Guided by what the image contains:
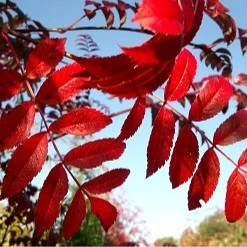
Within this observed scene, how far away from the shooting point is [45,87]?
64cm

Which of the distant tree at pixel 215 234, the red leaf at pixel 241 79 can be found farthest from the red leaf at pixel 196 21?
the distant tree at pixel 215 234

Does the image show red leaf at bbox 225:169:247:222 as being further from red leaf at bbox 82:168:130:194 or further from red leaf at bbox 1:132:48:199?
red leaf at bbox 1:132:48:199

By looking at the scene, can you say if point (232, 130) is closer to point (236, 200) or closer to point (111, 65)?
point (236, 200)

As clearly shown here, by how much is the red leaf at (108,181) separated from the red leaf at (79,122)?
3.1 inches

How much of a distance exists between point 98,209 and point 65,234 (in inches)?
2.4

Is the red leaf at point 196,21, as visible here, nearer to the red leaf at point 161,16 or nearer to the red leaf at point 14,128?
the red leaf at point 161,16

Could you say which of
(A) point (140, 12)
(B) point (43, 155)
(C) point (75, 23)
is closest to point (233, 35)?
(C) point (75, 23)

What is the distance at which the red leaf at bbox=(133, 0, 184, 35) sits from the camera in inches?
15.7

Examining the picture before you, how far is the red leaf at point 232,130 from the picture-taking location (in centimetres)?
68

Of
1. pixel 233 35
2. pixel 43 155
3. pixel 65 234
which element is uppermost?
pixel 233 35

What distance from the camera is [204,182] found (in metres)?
0.65

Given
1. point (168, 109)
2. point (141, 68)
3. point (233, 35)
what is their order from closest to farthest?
1. point (141, 68)
2. point (168, 109)
3. point (233, 35)

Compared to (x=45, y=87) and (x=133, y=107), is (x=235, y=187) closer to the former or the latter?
(x=133, y=107)

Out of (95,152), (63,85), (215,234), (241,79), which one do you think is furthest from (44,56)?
(215,234)
